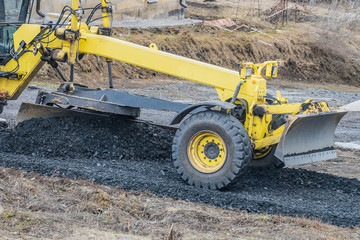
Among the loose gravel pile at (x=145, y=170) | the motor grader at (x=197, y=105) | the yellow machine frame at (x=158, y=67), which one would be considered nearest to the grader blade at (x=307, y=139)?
the motor grader at (x=197, y=105)

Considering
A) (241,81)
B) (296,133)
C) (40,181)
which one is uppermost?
(241,81)

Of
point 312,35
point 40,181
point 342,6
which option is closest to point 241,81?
point 40,181

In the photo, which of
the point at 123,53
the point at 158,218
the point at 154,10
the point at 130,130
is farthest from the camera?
the point at 154,10

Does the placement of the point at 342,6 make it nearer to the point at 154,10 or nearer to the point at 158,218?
the point at 154,10

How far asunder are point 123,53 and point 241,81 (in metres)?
1.87

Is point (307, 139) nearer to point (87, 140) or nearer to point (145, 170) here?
point (145, 170)

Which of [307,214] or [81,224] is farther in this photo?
[307,214]

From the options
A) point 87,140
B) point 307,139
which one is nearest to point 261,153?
point 307,139

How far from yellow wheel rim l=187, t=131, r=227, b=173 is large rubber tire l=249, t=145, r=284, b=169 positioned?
4.30 feet

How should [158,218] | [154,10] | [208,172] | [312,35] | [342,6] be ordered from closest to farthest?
1. [158,218]
2. [208,172]
3. [154,10]
4. [312,35]
5. [342,6]

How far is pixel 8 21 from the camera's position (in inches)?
378

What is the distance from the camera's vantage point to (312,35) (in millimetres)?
31094

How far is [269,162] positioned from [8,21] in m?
4.95

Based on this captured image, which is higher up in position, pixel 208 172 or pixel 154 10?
pixel 154 10
